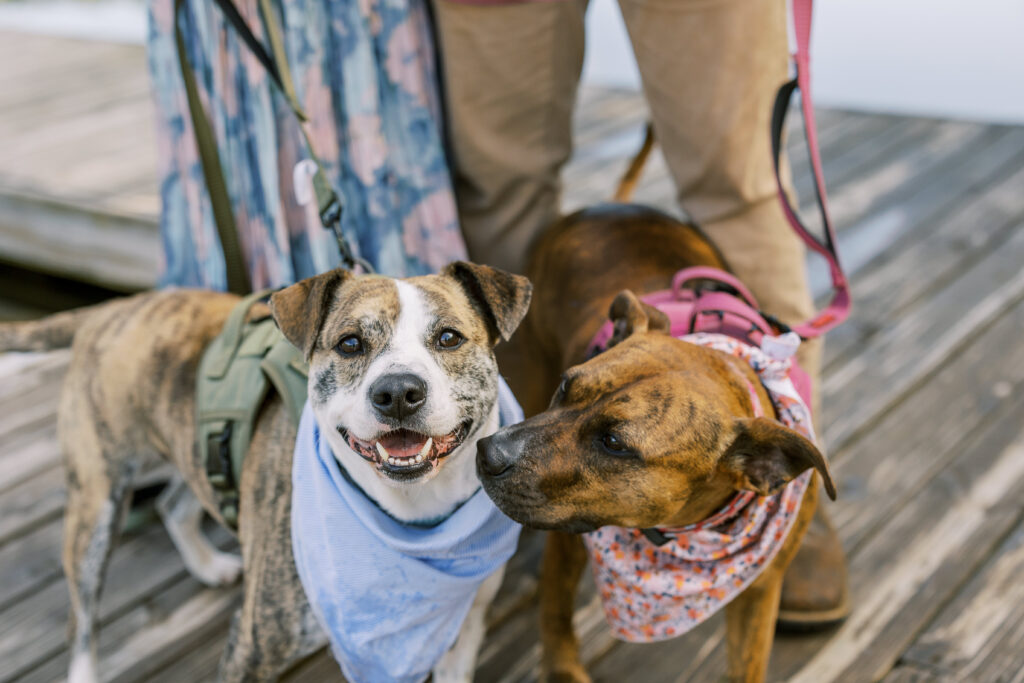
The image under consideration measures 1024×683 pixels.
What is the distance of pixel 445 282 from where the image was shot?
2.27m

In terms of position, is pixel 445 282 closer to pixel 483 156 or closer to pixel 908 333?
pixel 483 156

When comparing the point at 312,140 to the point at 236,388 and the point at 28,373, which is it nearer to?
the point at 236,388

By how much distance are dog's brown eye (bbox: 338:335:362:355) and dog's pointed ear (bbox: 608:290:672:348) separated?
0.67m

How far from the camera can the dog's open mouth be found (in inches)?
76.7

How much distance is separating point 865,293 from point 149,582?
350 cm

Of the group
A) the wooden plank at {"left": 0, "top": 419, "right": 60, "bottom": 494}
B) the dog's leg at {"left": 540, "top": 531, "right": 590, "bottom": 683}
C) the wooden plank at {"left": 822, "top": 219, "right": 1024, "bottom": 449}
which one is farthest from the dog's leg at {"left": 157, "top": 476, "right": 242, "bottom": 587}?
Result: the wooden plank at {"left": 822, "top": 219, "right": 1024, "bottom": 449}

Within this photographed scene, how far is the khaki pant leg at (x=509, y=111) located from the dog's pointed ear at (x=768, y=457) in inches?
58.8

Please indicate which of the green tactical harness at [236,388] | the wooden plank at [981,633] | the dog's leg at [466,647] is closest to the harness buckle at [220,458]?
Answer: the green tactical harness at [236,388]

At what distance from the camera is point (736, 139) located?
289 cm

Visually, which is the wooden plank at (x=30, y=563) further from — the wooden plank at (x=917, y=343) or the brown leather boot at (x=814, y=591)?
the wooden plank at (x=917, y=343)

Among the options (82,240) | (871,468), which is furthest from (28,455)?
(871,468)

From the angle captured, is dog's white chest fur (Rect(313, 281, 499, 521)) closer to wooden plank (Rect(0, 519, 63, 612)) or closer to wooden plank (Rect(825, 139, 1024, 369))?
wooden plank (Rect(0, 519, 63, 612))

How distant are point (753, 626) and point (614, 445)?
796 mm

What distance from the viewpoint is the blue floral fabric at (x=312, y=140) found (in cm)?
294
